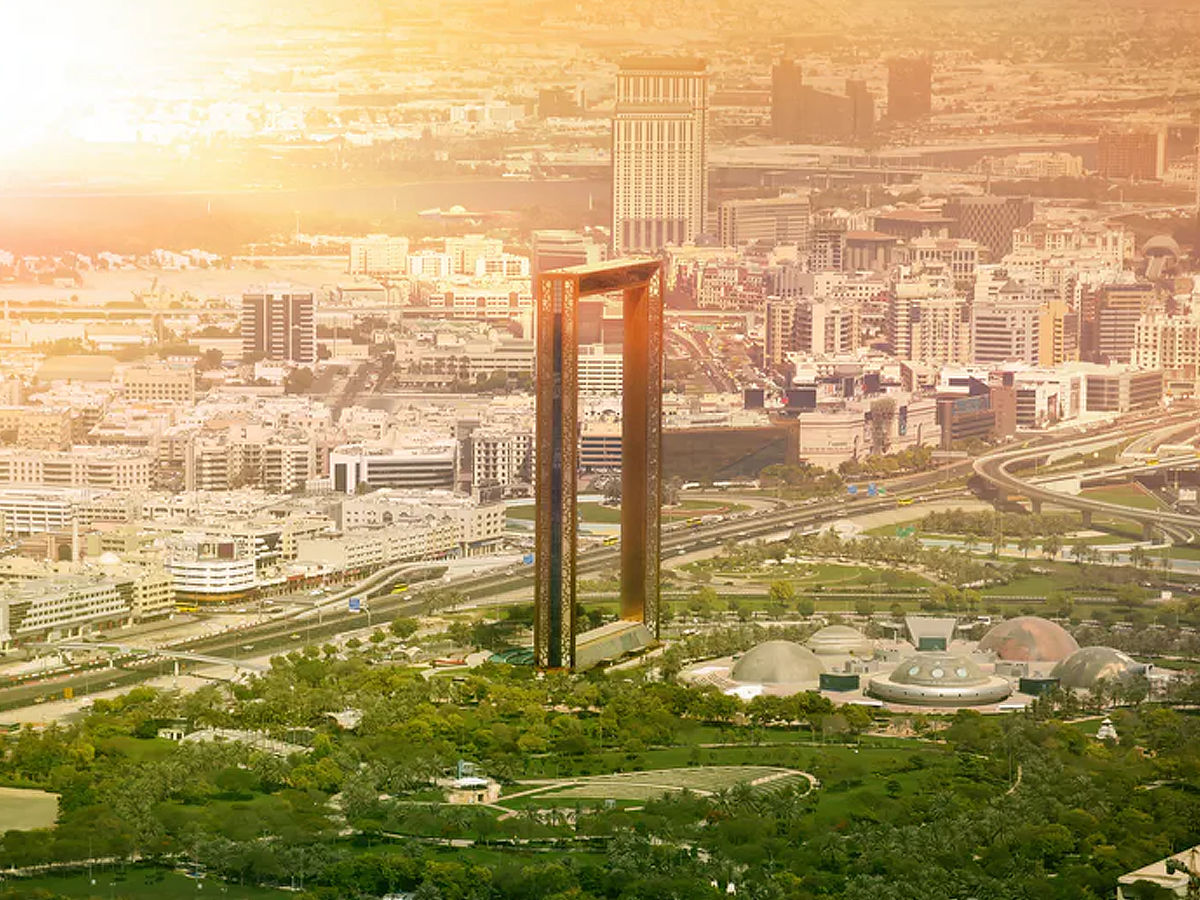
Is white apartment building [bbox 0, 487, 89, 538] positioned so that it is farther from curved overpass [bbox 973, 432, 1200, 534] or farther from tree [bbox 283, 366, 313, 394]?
curved overpass [bbox 973, 432, 1200, 534]

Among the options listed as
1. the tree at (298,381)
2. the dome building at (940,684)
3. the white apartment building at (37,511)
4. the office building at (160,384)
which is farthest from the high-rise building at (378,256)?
the dome building at (940,684)

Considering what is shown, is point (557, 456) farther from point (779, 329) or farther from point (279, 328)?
point (779, 329)

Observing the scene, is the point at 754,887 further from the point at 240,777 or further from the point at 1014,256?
the point at 1014,256

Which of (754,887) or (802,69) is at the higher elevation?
(802,69)

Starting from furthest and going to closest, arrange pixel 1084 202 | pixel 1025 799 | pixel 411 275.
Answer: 1. pixel 1084 202
2. pixel 411 275
3. pixel 1025 799

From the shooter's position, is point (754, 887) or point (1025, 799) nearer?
point (754, 887)

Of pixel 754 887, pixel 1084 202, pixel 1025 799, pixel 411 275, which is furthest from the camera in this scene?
pixel 1084 202

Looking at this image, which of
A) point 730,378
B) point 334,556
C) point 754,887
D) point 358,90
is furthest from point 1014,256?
point 754,887

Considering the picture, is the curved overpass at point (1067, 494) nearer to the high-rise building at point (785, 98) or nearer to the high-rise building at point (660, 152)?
the high-rise building at point (660, 152)
